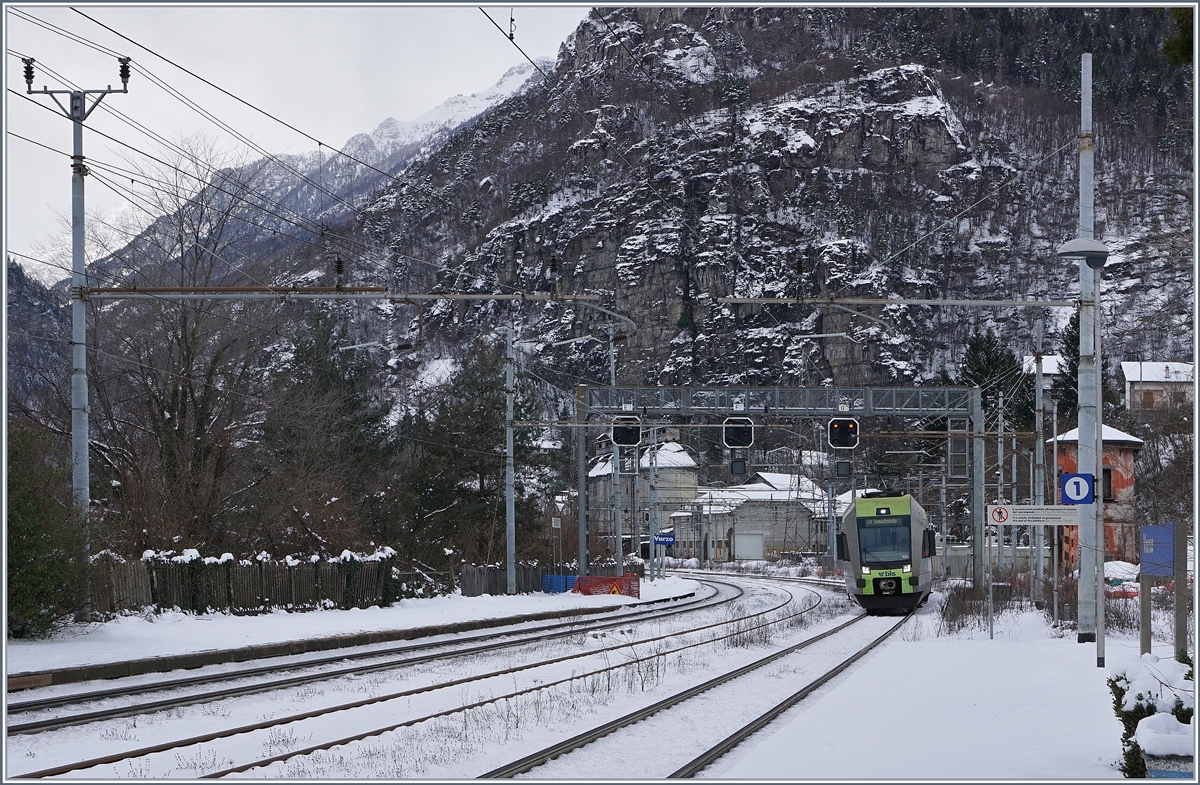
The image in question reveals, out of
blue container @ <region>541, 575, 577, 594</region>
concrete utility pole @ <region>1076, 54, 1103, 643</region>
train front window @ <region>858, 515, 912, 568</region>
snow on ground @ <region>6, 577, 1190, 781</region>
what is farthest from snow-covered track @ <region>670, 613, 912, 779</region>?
blue container @ <region>541, 575, 577, 594</region>

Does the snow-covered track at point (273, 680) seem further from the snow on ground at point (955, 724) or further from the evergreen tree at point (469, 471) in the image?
the evergreen tree at point (469, 471)

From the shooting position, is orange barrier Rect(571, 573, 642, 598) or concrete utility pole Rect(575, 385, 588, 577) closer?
concrete utility pole Rect(575, 385, 588, 577)

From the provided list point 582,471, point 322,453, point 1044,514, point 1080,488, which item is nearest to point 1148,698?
point 1080,488

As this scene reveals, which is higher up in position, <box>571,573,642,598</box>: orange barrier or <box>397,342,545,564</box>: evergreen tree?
<box>397,342,545,564</box>: evergreen tree

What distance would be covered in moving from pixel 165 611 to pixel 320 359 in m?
31.8

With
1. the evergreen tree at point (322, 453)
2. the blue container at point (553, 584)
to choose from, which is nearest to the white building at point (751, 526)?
the evergreen tree at point (322, 453)

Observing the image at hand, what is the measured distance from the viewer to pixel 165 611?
26828 mm

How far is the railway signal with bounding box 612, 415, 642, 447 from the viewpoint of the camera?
3590 cm

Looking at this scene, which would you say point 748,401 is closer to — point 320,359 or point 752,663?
point 320,359

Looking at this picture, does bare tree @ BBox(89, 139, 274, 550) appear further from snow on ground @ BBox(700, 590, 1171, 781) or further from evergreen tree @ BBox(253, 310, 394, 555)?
snow on ground @ BBox(700, 590, 1171, 781)

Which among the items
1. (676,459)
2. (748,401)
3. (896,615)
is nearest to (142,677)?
(896,615)

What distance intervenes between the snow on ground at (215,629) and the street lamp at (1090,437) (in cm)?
1472

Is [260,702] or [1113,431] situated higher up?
[1113,431]

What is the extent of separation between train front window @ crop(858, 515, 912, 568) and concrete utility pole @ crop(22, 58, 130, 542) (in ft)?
77.0
